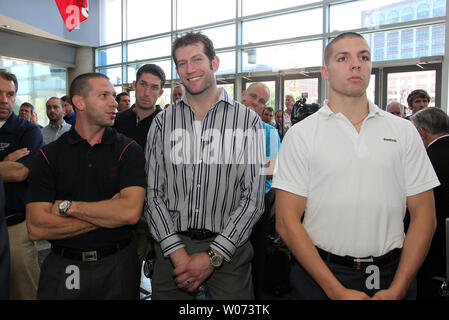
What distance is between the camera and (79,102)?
1.83 m

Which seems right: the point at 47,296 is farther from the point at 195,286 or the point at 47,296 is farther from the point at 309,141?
the point at 309,141

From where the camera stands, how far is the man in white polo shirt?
134cm

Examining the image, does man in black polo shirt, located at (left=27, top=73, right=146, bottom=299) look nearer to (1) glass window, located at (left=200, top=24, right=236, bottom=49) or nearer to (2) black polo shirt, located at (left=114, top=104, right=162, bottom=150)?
(2) black polo shirt, located at (left=114, top=104, right=162, bottom=150)

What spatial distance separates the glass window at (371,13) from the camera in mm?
→ 6676

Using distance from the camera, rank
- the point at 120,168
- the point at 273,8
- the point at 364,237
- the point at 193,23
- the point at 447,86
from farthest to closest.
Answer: the point at 193,23
the point at 273,8
the point at 447,86
the point at 120,168
the point at 364,237

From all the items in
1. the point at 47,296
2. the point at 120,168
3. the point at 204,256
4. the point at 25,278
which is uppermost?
the point at 120,168

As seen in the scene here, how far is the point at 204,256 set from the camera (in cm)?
159

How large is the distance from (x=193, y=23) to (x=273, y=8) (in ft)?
8.11

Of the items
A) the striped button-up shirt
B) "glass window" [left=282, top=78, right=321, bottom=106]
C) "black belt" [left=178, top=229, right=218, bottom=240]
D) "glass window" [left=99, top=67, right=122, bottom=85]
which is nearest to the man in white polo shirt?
the striped button-up shirt

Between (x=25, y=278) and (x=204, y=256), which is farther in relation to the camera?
(x=25, y=278)

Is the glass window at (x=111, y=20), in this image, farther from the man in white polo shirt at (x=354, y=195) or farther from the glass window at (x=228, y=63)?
the man in white polo shirt at (x=354, y=195)

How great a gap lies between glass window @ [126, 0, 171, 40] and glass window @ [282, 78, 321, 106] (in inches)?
171

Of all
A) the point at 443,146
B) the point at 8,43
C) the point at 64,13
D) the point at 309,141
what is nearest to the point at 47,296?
the point at 309,141

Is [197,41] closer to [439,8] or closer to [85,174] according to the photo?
[85,174]
